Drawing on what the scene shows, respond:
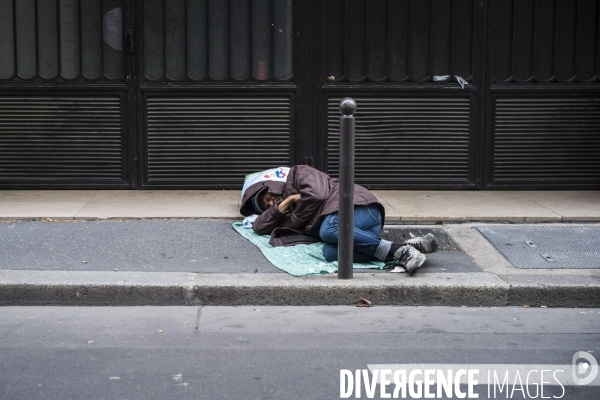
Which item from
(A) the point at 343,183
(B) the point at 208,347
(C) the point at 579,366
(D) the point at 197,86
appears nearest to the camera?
(C) the point at 579,366

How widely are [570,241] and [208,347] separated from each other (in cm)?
353

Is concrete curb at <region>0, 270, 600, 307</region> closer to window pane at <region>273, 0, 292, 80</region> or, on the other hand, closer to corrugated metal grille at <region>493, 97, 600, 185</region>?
corrugated metal grille at <region>493, 97, 600, 185</region>

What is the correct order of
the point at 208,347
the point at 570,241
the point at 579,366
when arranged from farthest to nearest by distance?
the point at 570,241 → the point at 208,347 → the point at 579,366

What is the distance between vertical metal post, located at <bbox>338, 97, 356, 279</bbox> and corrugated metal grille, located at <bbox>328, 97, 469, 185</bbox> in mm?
2914

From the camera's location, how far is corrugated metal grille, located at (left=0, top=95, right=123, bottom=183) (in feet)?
28.6

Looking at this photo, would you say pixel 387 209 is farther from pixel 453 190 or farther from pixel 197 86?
pixel 197 86

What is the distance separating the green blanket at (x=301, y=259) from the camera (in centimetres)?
620

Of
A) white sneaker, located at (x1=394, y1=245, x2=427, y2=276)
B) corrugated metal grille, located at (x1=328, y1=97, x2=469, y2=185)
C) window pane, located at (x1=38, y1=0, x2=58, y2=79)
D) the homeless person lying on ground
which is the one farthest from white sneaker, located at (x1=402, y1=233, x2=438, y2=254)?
window pane, located at (x1=38, y1=0, x2=58, y2=79)

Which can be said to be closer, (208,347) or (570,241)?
(208,347)

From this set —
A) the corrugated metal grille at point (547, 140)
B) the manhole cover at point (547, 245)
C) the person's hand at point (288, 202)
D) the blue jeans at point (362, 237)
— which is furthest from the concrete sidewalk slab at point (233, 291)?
the corrugated metal grille at point (547, 140)

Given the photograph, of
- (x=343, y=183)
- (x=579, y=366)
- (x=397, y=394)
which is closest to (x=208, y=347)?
(x=397, y=394)

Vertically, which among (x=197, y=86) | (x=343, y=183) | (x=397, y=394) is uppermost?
(x=197, y=86)

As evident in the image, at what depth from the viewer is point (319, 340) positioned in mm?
5082

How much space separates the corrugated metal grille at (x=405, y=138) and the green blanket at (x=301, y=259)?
7.51 ft
